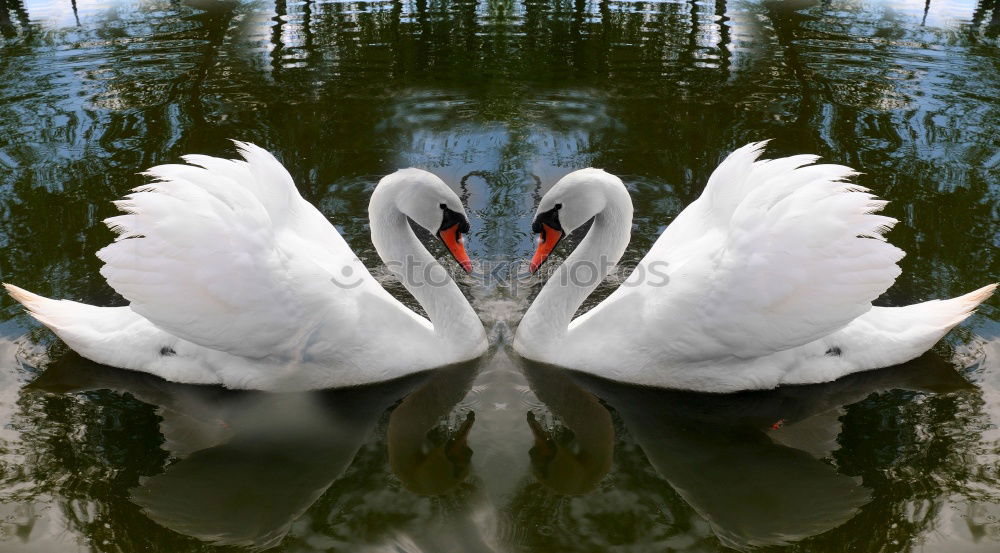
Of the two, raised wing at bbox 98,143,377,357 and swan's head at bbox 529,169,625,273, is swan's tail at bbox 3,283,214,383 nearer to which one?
raised wing at bbox 98,143,377,357

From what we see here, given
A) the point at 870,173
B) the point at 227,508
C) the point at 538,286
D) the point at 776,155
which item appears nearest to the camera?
the point at 227,508

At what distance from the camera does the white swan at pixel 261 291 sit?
5.07 metres

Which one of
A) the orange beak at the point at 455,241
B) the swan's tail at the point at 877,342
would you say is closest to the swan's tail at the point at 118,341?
the orange beak at the point at 455,241

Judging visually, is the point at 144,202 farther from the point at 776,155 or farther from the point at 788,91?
the point at 788,91

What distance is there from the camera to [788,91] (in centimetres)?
1082

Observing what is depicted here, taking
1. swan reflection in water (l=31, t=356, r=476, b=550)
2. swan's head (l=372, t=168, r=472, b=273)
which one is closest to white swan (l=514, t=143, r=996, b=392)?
swan's head (l=372, t=168, r=472, b=273)

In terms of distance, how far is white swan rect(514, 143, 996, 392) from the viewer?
5.04 meters

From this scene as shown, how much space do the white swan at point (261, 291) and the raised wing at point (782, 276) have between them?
4.97 ft

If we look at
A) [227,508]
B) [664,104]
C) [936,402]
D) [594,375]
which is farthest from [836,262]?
[664,104]

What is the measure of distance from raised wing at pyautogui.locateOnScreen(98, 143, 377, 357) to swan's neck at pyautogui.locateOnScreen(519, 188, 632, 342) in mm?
1314

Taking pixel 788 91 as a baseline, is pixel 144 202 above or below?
above

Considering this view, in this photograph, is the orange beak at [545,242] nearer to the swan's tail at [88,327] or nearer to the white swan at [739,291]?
the white swan at [739,291]

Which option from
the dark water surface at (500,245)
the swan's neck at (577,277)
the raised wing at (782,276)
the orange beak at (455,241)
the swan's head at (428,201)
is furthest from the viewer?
the swan's neck at (577,277)

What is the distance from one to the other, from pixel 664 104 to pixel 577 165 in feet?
7.13
